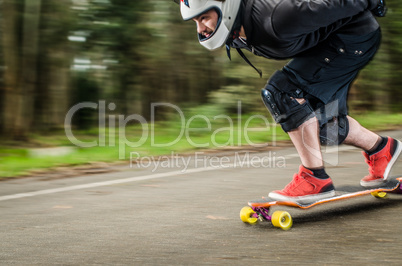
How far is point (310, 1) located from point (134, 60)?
9275 mm

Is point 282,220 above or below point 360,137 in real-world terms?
below

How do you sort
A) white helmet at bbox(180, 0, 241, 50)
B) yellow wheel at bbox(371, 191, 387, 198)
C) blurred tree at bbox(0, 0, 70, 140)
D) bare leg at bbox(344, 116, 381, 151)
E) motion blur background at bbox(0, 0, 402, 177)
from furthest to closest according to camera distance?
motion blur background at bbox(0, 0, 402, 177)
blurred tree at bbox(0, 0, 70, 140)
yellow wheel at bbox(371, 191, 387, 198)
bare leg at bbox(344, 116, 381, 151)
white helmet at bbox(180, 0, 241, 50)

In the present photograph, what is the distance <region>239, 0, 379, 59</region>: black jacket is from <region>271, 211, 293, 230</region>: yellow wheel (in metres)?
0.94

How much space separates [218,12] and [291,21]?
406 millimetres

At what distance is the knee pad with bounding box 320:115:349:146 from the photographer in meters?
3.53

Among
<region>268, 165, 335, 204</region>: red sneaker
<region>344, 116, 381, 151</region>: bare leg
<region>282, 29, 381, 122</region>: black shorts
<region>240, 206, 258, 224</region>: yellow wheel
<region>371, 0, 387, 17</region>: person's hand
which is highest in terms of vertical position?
<region>371, 0, 387, 17</region>: person's hand

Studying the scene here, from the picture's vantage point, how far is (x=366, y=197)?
13.3 ft

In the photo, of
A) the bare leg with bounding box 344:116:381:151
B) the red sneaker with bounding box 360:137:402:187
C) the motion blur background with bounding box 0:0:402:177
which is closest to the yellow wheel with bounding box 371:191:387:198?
the red sneaker with bounding box 360:137:402:187

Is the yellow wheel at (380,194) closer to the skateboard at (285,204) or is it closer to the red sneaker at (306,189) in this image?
the skateboard at (285,204)

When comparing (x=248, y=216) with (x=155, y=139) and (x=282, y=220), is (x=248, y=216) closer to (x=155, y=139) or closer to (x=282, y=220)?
(x=282, y=220)

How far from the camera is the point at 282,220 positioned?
3.19 m

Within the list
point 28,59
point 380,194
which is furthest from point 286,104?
point 28,59

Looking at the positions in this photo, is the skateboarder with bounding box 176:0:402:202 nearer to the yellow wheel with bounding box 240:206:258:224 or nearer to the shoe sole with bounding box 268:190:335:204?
the shoe sole with bounding box 268:190:335:204

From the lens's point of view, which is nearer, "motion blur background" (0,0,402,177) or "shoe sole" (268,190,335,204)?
"shoe sole" (268,190,335,204)
